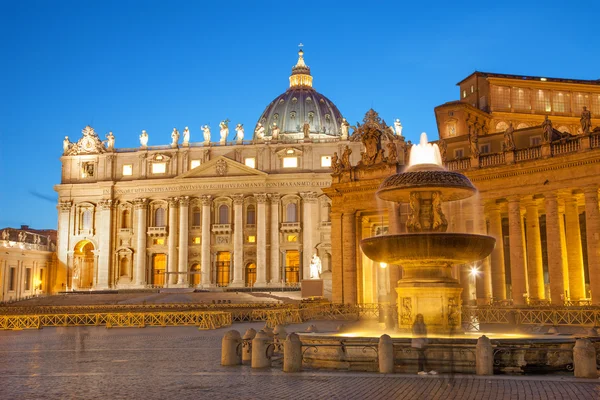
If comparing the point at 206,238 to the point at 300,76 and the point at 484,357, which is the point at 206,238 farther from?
the point at 484,357

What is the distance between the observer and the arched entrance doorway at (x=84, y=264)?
324 feet

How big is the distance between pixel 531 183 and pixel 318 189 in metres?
59.8

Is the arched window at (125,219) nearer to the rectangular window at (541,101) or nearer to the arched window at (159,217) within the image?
the arched window at (159,217)

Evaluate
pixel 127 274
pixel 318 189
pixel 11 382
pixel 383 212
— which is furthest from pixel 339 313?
pixel 127 274

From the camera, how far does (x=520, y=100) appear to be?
59656mm

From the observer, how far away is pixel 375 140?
38.2 metres

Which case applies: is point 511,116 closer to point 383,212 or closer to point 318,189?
point 383,212

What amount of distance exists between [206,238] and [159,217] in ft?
28.1

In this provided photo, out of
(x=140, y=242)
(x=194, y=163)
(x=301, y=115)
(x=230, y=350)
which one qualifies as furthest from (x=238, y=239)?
(x=230, y=350)

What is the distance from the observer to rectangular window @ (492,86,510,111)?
59156 millimetres

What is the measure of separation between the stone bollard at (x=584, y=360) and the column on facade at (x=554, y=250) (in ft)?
59.3

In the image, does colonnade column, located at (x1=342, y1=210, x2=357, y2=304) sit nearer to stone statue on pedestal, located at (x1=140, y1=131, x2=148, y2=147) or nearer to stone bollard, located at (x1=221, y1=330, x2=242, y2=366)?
stone bollard, located at (x1=221, y1=330, x2=242, y2=366)

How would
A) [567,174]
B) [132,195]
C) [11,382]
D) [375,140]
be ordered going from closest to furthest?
[11,382], [567,174], [375,140], [132,195]

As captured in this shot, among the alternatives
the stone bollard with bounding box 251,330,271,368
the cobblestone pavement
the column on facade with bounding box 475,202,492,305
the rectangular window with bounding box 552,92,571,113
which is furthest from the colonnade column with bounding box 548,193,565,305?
the rectangular window with bounding box 552,92,571,113
